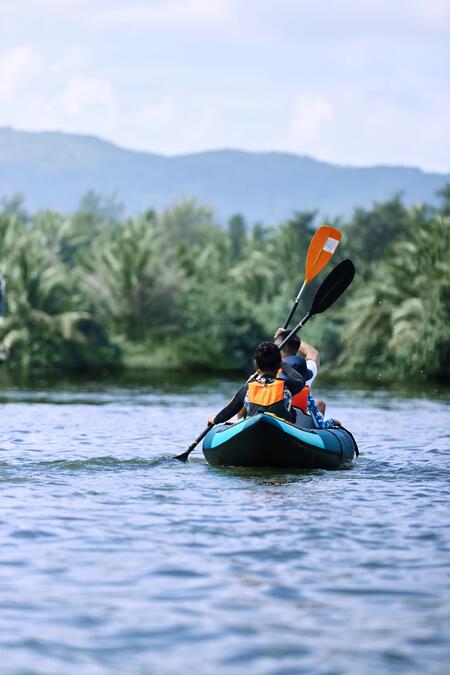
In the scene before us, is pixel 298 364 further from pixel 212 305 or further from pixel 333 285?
pixel 212 305

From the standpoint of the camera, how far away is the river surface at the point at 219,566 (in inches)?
254

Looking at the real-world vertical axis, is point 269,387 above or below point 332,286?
below

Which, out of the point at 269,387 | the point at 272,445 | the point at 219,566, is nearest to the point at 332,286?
the point at 269,387

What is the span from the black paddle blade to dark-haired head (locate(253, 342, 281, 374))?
3635 mm

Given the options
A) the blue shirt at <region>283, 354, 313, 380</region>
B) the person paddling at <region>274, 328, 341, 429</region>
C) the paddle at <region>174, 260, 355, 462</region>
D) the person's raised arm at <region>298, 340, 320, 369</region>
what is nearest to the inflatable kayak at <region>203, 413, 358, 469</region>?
the person paddling at <region>274, 328, 341, 429</region>

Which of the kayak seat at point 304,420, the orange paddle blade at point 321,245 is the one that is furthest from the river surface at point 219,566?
the orange paddle blade at point 321,245

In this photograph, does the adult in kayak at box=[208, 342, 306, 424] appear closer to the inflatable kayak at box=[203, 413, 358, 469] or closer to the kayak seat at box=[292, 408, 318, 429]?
the inflatable kayak at box=[203, 413, 358, 469]

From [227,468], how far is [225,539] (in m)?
4.62

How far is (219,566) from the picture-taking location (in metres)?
8.52

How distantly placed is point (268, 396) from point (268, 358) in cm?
40

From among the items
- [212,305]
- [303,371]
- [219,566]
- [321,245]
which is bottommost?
[219,566]

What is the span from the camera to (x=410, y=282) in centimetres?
4341

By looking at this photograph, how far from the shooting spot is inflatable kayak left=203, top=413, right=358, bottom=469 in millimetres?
13312

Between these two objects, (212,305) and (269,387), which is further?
(212,305)
